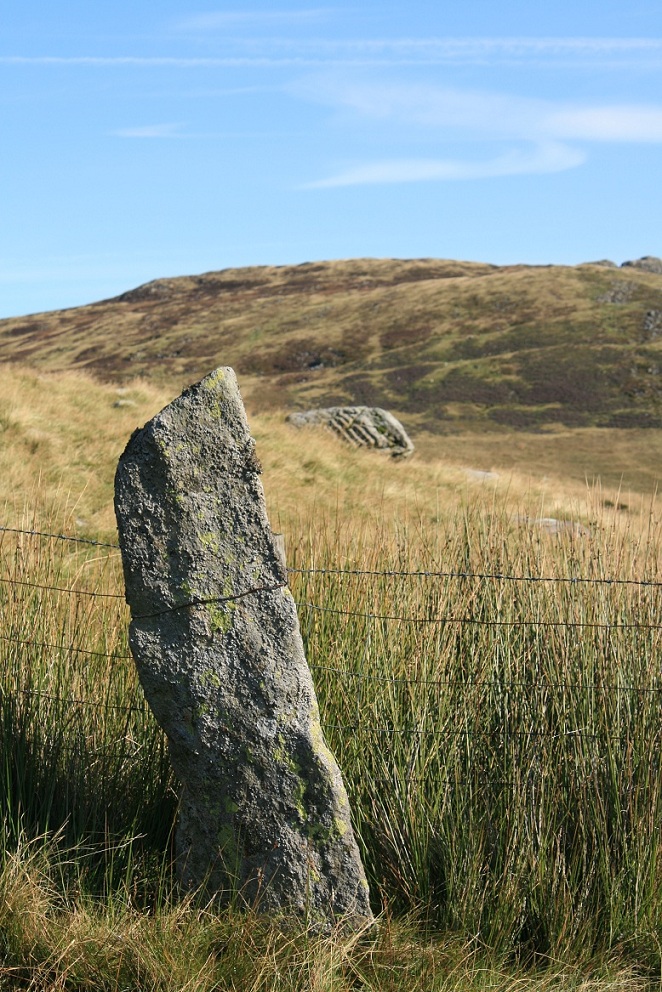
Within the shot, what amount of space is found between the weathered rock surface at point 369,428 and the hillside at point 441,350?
809 cm

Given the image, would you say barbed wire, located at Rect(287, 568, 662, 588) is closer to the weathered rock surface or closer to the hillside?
the weathered rock surface

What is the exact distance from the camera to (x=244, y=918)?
298 cm

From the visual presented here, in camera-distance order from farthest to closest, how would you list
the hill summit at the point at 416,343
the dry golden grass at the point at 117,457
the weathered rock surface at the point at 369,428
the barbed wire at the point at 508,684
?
the hill summit at the point at 416,343, the weathered rock surface at the point at 369,428, the dry golden grass at the point at 117,457, the barbed wire at the point at 508,684

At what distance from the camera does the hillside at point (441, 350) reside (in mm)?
42688

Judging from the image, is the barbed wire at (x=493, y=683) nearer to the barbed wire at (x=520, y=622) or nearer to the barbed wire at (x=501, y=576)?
the barbed wire at (x=520, y=622)

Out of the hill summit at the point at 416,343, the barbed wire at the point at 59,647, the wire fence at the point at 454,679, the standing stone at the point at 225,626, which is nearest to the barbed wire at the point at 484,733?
the wire fence at the point at 454,679

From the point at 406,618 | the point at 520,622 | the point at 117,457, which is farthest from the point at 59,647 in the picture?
the point at 117,457

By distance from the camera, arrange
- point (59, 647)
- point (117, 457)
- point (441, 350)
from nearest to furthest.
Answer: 1. point (59, 647)
2. point (117, 457)
3. point (441, 350)

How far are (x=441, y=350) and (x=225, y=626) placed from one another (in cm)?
6347

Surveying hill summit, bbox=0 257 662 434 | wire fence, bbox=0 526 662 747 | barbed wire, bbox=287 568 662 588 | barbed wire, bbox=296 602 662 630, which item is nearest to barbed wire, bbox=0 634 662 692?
wire fence, bbox=0 526 662 747

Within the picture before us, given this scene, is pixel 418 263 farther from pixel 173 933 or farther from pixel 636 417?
Answer: pixel 173 933

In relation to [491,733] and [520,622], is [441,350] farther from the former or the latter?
[491,733]

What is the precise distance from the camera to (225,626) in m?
2.95

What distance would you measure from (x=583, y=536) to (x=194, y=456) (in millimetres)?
1843
